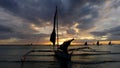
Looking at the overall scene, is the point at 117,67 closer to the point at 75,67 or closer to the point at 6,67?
the point at 75,67

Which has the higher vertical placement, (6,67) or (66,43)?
(66,43)

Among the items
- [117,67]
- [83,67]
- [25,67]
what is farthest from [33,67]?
[117,67]

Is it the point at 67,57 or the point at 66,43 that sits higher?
the point at 66,43

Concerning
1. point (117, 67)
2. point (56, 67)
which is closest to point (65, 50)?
point (56, 67)

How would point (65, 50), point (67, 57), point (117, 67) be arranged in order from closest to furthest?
point (117, 67)
point (67, 57)
point (65, 50)

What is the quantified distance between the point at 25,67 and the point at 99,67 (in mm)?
18814

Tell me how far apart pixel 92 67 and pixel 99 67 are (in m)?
1.80

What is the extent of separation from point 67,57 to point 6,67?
16.3m

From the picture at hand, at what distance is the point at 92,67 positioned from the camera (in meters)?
45.1

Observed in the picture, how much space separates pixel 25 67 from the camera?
46125 mm

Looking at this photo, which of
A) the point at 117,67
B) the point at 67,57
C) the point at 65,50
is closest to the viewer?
the point at 117,67

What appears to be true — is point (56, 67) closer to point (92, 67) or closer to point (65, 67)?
point (65, 67)

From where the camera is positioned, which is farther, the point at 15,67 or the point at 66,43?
the point at 66,43

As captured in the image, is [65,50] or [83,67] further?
[65,50]
